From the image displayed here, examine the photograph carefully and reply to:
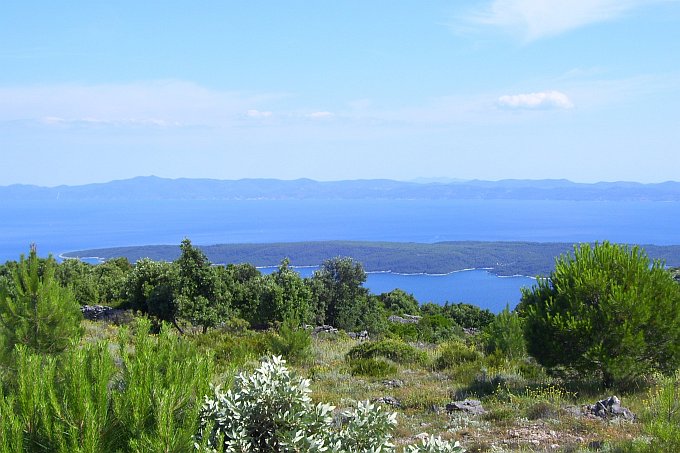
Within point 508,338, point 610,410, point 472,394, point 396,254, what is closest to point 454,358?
point 508,338

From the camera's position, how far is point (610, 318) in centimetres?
1023

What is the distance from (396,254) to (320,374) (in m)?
140

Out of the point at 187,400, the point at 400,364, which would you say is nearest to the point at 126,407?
the point at 187,400

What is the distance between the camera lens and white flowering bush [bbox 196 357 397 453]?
14.7ft

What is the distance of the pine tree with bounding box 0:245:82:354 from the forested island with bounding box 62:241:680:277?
11339 centimetres

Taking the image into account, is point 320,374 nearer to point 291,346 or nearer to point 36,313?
point 291,346

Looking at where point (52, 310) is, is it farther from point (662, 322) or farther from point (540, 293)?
point (662, 322)

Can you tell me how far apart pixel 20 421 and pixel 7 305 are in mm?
6613

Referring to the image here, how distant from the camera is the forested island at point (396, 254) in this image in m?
131

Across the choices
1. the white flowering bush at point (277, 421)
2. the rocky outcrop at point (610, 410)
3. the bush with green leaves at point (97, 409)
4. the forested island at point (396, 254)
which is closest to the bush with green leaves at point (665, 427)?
the rocky outcrop at point (610, 410)

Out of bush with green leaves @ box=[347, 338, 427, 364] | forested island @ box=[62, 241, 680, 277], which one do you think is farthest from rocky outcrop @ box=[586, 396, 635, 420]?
forested island @ box=[62, 241, 680, 277]

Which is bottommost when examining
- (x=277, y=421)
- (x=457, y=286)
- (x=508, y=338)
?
(x=457, y=286)

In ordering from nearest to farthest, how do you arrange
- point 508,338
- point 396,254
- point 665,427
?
point 665,427
point 508,338
point 396,254

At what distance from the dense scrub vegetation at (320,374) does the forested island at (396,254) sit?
4201 inches
